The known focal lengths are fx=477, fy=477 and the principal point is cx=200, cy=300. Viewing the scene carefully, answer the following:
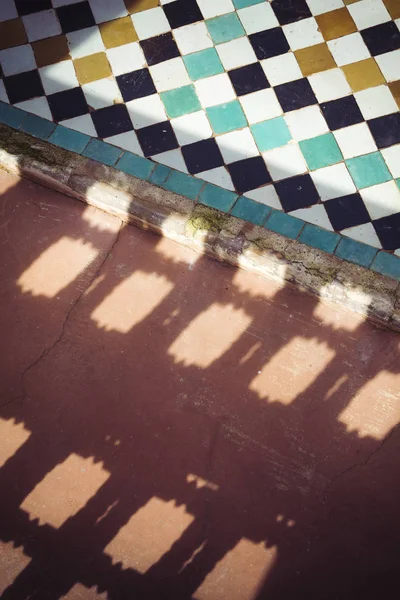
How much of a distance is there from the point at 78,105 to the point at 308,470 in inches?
120

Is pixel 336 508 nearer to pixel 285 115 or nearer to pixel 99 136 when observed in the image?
pixel 285 115

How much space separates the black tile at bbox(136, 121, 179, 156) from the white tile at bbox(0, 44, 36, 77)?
1.08 meters

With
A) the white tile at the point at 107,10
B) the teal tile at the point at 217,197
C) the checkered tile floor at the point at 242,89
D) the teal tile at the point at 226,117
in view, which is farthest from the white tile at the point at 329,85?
the white tile at the point at 107,10

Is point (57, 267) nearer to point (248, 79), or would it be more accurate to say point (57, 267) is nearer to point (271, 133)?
point (271, 133)

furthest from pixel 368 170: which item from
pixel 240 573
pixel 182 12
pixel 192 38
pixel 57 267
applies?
pixel 240 573

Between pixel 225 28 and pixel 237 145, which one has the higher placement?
pixel 225 28

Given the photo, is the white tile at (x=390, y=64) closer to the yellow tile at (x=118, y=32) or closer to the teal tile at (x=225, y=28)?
the teal tile at (x=225, y=28)

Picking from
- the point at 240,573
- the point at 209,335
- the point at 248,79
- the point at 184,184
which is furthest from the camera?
the point at 248,79

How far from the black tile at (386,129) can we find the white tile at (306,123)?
0.34 meters

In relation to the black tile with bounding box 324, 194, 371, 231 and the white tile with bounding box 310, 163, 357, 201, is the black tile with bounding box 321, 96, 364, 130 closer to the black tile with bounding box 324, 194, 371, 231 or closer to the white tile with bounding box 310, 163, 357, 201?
the white tile with bounding box 310, 163, 357, 201

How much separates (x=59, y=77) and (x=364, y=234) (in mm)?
2577

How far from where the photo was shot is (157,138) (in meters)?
3.51

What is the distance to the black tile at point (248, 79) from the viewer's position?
3.58m

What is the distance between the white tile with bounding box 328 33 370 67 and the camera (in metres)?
3.60
